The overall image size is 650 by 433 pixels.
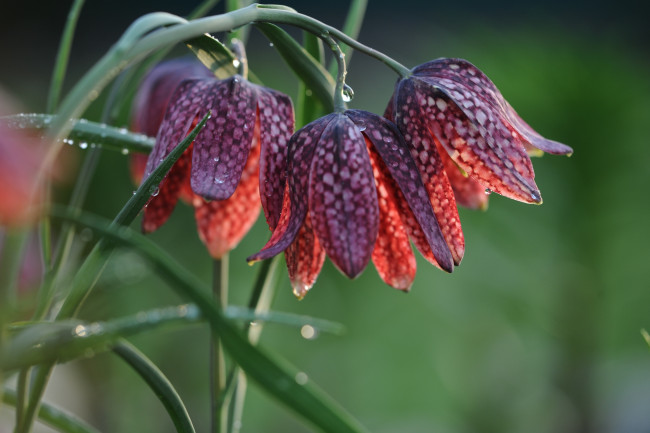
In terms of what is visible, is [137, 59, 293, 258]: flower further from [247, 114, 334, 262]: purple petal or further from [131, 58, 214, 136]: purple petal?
[131, 58, 214, 136]: purple petal

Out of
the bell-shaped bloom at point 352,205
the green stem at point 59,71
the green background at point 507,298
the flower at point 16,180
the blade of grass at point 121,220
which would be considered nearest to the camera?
the flower at point 16,180

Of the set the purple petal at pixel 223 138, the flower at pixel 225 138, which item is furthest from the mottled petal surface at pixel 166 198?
the purple petal at pixel 223 138

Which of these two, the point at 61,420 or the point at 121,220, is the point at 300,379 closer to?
the point at 121,220

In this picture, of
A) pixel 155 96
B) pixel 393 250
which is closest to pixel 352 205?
pixel 393 250

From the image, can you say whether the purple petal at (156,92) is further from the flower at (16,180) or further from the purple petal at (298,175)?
the flower at (16,180)

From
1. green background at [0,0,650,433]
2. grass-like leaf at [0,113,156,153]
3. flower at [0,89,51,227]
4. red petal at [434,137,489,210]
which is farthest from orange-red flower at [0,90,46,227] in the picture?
green background at [0,0,650,433]

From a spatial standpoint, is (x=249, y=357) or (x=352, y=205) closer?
(x=249, y=357)

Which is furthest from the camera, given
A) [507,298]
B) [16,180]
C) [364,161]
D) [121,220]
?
[507,298]
